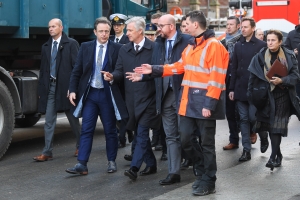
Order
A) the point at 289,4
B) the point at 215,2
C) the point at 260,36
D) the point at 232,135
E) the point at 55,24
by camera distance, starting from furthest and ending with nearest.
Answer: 1. the point at 215,2
2. the point at 289,4
3. the point at 260,36
4. the point at 232,135
5. the point at 55,24

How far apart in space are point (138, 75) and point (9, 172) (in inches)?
86.5

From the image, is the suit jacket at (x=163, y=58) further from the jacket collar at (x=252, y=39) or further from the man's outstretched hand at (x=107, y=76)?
the jacket collar at (x=252, y=39)

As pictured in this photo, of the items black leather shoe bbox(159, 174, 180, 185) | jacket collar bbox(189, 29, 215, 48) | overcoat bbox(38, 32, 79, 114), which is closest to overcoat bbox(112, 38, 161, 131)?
black leather shoe bbox(159, 174, 180, 185)

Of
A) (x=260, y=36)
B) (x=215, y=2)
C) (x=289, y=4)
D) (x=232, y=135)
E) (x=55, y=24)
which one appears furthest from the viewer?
(x=215, y=2)

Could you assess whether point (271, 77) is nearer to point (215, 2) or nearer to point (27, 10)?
point (27, 10)

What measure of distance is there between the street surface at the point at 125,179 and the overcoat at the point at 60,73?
732mm

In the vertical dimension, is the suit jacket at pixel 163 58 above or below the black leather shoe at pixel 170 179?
above

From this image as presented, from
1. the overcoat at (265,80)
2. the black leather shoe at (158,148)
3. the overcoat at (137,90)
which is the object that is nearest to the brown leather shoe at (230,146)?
the black leather shoe at (158,148)

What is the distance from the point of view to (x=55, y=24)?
399 inches

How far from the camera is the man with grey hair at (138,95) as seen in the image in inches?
340

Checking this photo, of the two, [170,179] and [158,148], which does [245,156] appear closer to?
[158,148]

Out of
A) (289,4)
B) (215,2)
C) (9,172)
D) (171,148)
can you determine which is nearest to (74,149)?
(9,172)

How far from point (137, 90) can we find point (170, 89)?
41 centimetres

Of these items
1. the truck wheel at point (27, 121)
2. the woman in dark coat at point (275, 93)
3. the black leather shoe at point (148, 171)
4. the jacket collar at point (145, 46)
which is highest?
the jacket collar at point (145, 46)
